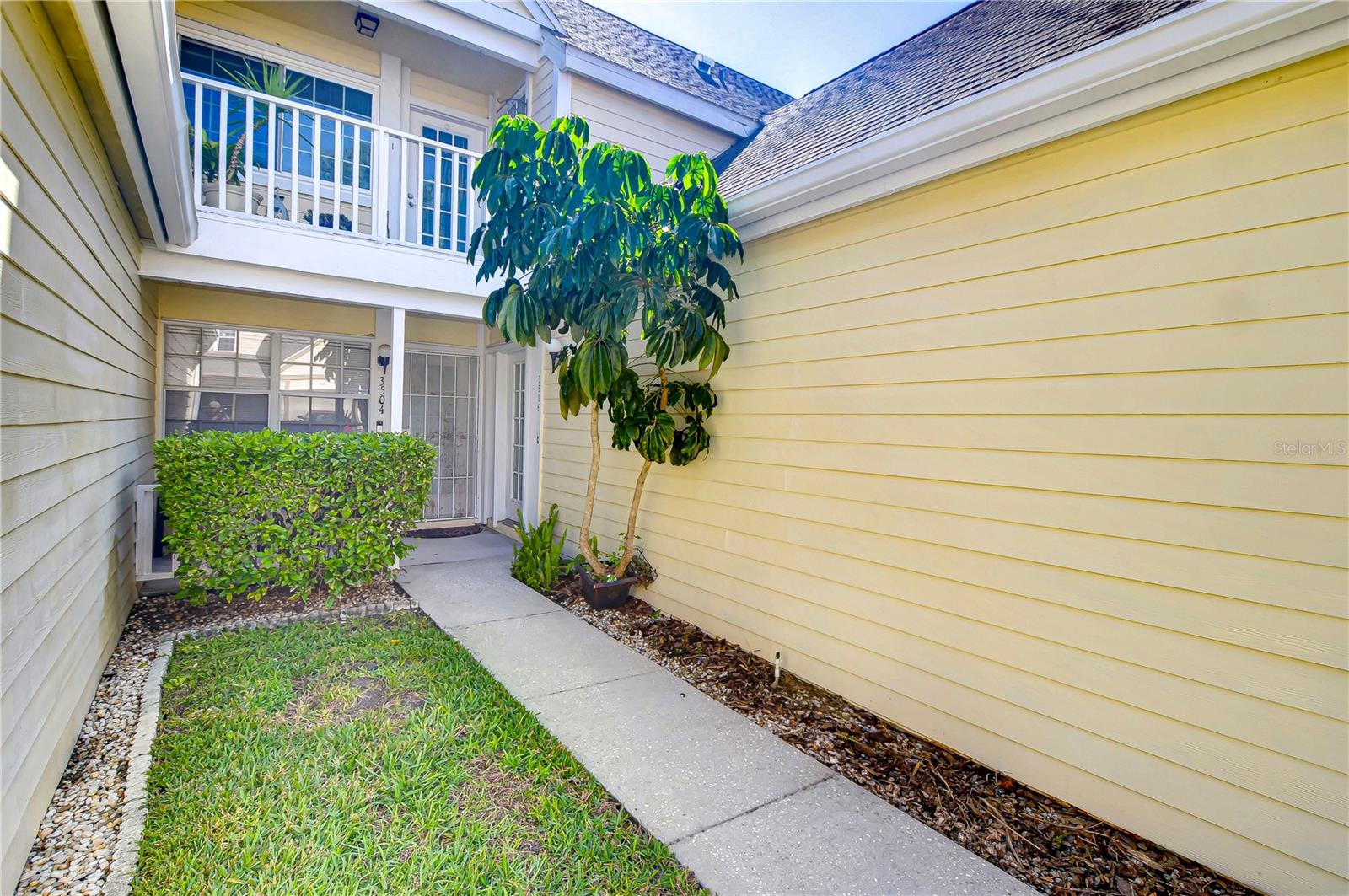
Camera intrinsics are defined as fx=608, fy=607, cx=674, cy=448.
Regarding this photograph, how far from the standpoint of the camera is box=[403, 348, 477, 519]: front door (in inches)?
294

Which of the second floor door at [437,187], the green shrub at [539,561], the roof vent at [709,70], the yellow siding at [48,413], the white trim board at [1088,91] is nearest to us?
the yellow siding at [48,413]

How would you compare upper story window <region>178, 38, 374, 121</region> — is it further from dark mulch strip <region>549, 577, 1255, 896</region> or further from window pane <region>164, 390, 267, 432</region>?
dark mulch strip <region>549, 577, 1255, 896</region>

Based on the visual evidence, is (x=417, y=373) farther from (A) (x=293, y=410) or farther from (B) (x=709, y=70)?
(B) (x=709, y=70)

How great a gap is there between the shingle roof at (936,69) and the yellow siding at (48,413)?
Result: 3717mm

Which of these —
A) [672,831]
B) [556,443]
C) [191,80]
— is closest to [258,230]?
[191,80]

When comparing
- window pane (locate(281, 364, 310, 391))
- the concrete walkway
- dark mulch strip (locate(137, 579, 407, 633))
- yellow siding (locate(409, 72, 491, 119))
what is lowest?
the concrete walkway

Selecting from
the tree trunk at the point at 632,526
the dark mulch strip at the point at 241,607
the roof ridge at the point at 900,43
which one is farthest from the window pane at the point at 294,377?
the roof ridge at the point at 900,43

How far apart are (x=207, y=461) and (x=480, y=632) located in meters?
2.19

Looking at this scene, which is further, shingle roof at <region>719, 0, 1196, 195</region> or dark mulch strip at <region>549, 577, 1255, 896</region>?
shingle roof at <region>719, 0, 1196, 195</region>

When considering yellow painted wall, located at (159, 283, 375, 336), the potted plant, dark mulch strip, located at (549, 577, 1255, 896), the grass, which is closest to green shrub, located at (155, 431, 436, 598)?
the grass

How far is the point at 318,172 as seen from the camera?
5.04 meters

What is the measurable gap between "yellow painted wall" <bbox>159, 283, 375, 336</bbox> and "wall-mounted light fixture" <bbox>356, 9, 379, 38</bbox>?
269 centimetres

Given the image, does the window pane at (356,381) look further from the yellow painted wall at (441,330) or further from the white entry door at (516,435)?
the white entry door at (516,435)

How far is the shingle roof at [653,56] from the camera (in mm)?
6355
